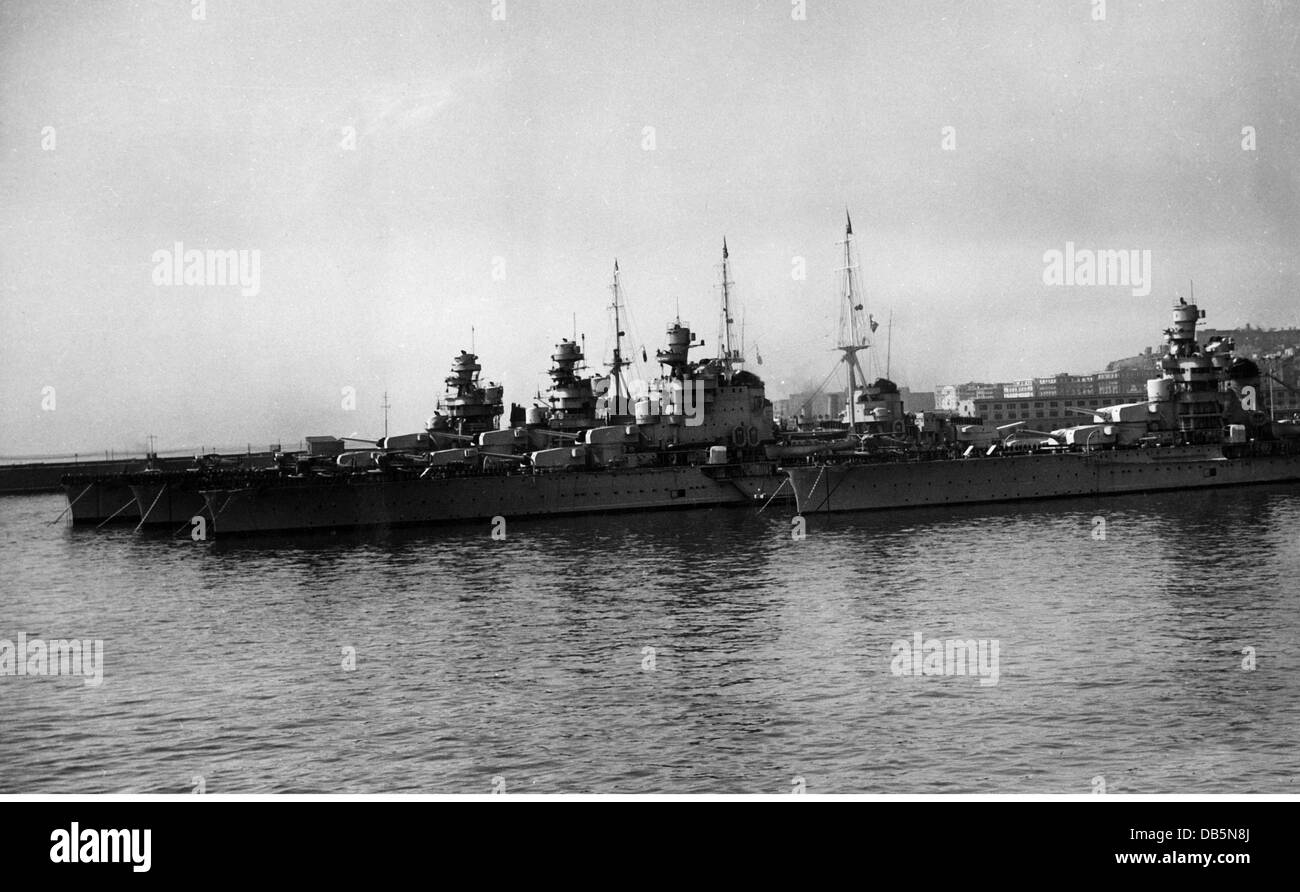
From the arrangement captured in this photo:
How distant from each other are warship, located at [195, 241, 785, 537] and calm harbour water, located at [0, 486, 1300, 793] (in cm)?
1001

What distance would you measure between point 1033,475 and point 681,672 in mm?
36229

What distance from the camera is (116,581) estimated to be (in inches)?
1347

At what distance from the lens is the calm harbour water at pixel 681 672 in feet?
44.5

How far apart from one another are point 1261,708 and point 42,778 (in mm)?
17142

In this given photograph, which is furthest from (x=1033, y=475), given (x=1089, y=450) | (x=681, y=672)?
(x=681, y=672)

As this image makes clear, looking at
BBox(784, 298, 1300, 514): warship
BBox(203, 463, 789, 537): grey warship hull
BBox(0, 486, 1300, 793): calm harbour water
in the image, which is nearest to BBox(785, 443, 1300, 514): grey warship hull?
BBox(784, 298, 1300, 514): warship

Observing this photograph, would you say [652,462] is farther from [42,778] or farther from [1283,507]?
[42,778]

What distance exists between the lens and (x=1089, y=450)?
51906 mm

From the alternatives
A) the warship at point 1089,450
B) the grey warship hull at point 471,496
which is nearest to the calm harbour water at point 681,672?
the grey warship hull at point 471,496

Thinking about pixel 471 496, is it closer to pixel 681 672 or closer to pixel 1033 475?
pixel 1033 475

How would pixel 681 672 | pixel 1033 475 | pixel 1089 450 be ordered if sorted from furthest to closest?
pixel 1089 450 → pixel 1033 475 → pixel 681 672

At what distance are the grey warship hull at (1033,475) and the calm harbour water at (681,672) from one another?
10.6m

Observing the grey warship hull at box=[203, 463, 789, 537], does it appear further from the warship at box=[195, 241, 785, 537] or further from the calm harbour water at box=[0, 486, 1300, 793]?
the calm harbour water at box=[0, 486, 1300, 793]

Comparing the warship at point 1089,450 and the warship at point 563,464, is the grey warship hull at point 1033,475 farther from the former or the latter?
the warship at point 563,464
